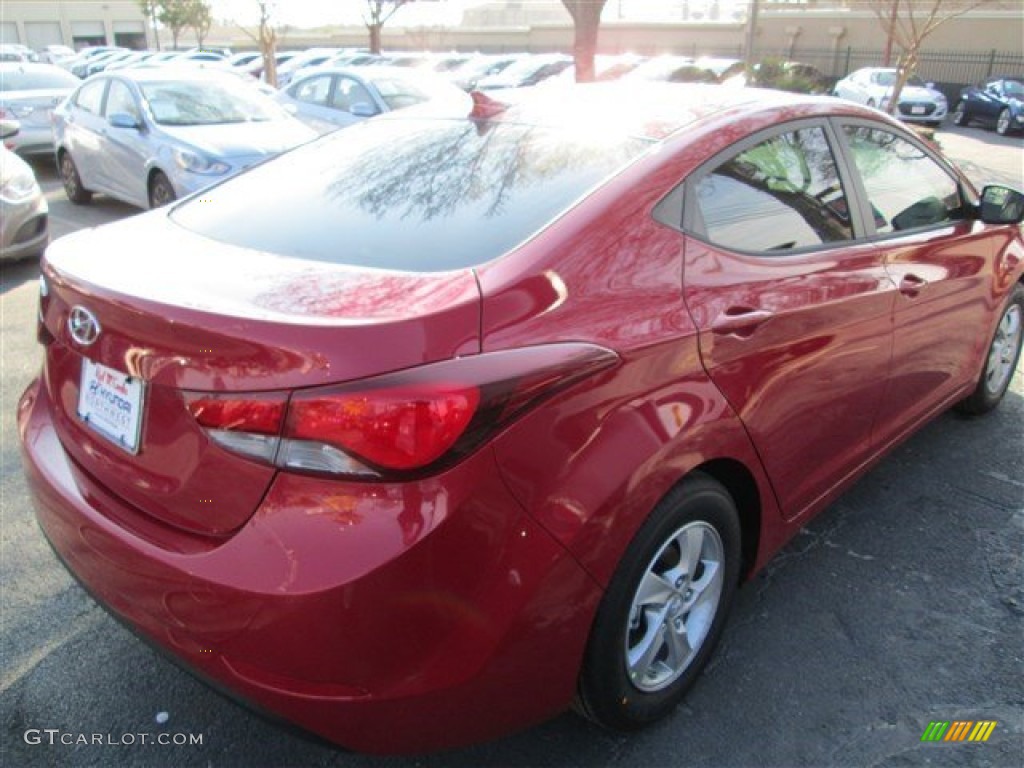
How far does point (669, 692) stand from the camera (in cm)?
242

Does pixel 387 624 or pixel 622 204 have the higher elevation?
pixel 622 204

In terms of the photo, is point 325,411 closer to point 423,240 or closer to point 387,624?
point 387,624

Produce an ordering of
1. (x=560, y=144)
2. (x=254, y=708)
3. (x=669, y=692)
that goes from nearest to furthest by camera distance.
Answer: (x=254, y=708) → (x=669, y=692) → (x=560, y=144)

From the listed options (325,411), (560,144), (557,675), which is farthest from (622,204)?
(557,675)

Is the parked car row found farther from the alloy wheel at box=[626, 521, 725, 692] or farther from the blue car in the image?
A: the alloy wheel at box=[626, 521, 725, 692]

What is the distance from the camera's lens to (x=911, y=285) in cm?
319

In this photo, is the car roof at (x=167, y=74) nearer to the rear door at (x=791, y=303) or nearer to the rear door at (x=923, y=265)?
the rear door at (x=923, y=265)

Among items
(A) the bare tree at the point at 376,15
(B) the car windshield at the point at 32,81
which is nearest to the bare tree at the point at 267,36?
(A) the bare tree at the point at 376,15

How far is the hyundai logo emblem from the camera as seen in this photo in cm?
208

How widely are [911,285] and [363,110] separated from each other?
890cm

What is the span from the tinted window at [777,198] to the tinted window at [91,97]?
29.2 ft

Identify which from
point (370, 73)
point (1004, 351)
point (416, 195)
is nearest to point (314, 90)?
point (370, 73)

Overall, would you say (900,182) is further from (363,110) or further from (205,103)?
(363,110)

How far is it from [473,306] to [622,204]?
0.60 m
